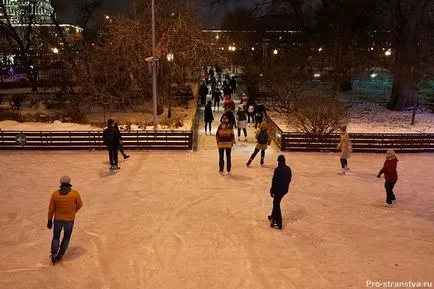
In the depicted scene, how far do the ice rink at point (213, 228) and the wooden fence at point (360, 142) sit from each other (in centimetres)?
159

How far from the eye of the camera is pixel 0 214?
9.53m

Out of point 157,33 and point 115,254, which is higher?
point 157,33

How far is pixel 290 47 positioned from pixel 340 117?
3032cm

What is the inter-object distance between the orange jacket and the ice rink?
0.90m

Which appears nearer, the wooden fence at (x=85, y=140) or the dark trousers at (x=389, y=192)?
the dark trousers at (x=389, y=192)

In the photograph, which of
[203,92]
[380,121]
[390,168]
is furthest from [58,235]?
[380,121]

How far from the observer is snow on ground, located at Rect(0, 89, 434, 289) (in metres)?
7.00

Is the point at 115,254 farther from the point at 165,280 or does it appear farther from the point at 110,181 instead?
the point at 110,181

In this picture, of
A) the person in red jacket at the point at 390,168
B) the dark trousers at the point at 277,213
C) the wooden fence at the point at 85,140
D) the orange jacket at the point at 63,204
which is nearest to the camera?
the orange jacket at the point at 63,204

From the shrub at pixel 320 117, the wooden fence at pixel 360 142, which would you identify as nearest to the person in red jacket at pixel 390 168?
the wooden fence at pixel 360 142

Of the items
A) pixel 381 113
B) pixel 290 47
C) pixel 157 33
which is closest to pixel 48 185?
pixel 157 33

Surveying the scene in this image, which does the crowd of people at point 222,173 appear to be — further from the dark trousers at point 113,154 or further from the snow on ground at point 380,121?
the snow on ground at point 380,121

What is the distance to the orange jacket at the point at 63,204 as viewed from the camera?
695 centimetres

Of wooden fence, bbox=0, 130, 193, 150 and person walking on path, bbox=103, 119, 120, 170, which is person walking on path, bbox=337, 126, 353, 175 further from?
person walking on path, bbox=103, 119, 120, 170
